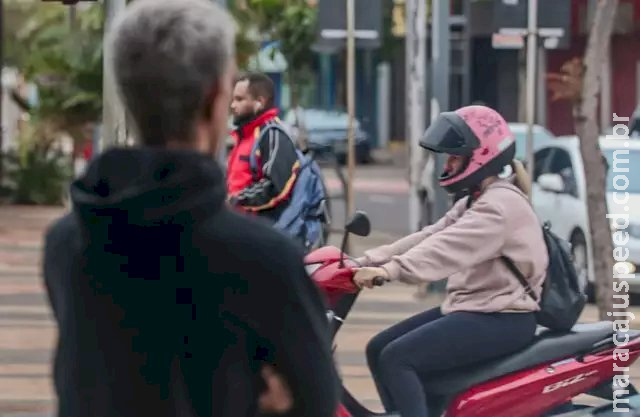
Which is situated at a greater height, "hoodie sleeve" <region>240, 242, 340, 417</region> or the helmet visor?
"hoodie sleeve" <region>240, 242, 340, 417</region>

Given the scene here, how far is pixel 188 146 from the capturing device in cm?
275

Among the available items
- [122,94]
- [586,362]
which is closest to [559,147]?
[586,362]

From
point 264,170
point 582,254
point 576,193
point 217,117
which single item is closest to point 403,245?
point 264,170

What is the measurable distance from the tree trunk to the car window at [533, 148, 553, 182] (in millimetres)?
5147

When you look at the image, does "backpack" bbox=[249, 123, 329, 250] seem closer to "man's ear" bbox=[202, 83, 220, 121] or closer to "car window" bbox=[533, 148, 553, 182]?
"man's ear" bbox=[202, 83, 220, 121]

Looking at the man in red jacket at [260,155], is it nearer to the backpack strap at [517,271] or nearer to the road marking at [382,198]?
the backpack strap at [517,271]

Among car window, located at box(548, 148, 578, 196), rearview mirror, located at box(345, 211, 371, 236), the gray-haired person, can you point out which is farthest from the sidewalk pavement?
the gray-haired person

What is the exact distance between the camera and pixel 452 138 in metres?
6.49

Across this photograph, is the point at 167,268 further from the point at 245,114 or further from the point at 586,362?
the point at 245,114

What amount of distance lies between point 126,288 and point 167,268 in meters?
0.08

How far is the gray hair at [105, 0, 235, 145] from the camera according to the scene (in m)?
2.72

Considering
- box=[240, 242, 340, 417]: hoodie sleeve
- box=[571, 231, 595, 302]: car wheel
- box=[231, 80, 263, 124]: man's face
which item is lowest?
box=[571, 231, 595, 302]: car wheel

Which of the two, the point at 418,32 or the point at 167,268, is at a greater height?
the point at 167,268

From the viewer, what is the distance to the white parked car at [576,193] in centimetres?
1525
